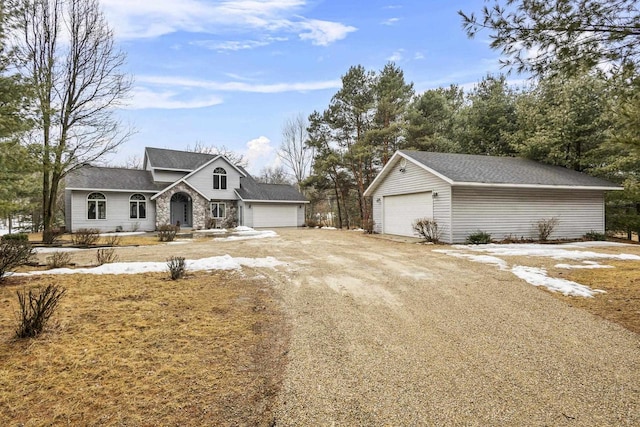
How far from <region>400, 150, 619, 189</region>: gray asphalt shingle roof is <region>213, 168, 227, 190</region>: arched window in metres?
14.2

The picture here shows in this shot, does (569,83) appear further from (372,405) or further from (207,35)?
(372,405)

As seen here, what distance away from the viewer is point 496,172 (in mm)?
13070

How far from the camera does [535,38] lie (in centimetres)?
396

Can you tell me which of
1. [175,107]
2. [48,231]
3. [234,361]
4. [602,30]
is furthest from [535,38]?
[175,107]

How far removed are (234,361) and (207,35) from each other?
13.1 meters

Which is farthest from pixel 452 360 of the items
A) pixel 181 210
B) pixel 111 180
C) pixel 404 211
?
pixel 181 210

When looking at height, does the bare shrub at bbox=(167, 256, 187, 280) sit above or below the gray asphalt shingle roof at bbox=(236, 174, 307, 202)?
below

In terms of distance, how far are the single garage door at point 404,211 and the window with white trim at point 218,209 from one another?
12.7 meters

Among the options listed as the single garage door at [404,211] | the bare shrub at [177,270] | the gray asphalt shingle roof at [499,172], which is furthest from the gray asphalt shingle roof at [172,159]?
the bare shrub at [177,270]

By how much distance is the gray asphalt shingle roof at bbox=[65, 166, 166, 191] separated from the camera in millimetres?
18641

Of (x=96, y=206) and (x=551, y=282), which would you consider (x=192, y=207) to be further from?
(x=551, y=282)

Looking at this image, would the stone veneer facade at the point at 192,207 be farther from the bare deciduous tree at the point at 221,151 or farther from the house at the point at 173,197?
the bare deciduous tree at the point at 221,151

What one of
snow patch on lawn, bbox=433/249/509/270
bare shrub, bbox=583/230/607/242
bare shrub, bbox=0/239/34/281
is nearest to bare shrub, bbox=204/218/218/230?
bare shrub, bbox=0/239/34/281

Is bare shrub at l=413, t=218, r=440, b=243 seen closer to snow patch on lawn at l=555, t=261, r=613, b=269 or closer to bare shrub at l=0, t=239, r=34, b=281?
snow patch on lawn at l=555, t=261, r=613, b=269
